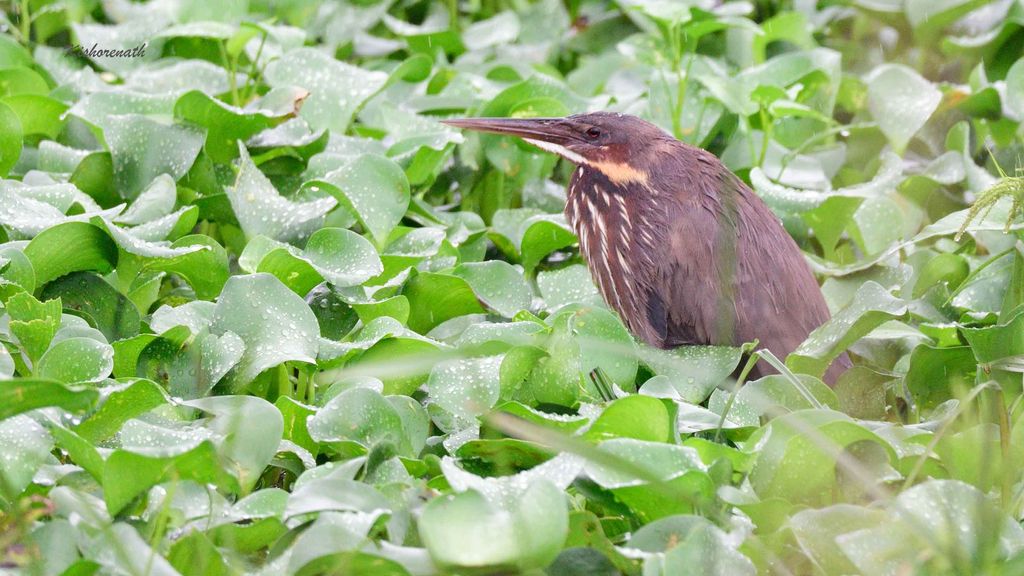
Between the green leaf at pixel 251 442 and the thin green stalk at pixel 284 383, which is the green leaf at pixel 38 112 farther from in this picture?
the green leaf at pixel 251 442

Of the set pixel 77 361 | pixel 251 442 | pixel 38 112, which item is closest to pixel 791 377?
pixel 251 442

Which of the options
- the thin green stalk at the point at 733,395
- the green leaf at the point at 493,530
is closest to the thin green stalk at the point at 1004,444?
the thin green stalk at the point at 733,395

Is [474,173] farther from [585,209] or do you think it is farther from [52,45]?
[52,45]

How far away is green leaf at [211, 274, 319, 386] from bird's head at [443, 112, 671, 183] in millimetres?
1254

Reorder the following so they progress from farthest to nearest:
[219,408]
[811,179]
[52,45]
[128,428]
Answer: [52,45] < [811,179] < [219,408] < [128,428]

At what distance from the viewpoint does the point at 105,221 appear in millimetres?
3480

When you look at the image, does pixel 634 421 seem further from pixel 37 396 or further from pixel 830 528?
pixel 37 396

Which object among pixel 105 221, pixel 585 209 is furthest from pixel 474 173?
pixel 105 221

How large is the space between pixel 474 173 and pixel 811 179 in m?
1.20

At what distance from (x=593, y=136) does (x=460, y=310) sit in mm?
885

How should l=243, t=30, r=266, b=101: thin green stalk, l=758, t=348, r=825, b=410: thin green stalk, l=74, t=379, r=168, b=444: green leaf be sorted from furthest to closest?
l=243, t=30, r=266, b=101: thin green stalk, l=758, t=348, r=825, b=410: thin green stalk, l=74, t=379, r=168, b=444: green leaf

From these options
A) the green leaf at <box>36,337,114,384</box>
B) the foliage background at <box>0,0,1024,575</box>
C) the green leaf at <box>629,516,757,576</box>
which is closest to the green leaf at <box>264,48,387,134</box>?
the foliage background at <box>0,0,1024,575</box>

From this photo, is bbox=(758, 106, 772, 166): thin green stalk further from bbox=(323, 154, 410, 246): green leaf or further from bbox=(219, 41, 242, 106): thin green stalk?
bbox=(219, 41, 242, 106): thin green stalk

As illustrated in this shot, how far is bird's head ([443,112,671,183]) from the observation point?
4359mm
